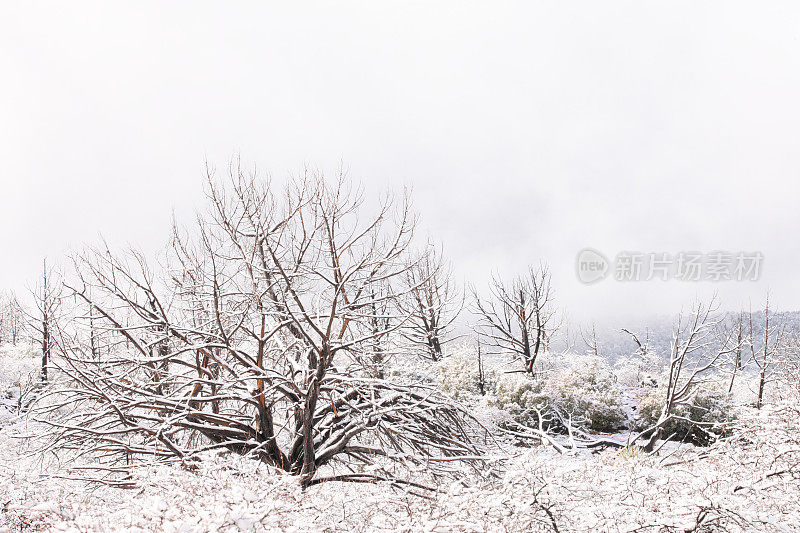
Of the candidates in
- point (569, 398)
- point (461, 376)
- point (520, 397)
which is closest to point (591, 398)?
point (569, 398)

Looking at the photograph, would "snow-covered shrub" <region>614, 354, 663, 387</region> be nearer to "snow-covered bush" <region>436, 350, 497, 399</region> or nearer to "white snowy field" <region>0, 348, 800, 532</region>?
"snow-covered bush" <region>436, 350, 497, 399</region>

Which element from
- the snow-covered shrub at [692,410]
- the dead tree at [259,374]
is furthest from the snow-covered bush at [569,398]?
the dead tree at [259,374]

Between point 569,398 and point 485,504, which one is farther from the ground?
point 485,504

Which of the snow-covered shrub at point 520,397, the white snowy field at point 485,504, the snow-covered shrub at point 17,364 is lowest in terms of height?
the snow-covered shrub at point 17,364

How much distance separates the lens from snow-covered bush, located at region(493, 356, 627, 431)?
12.7m

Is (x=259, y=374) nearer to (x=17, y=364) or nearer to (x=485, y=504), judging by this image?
(x=485, y=504)

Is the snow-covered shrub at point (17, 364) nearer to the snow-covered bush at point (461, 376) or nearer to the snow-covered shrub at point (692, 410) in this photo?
the snow-covered bush at point (461, 376)

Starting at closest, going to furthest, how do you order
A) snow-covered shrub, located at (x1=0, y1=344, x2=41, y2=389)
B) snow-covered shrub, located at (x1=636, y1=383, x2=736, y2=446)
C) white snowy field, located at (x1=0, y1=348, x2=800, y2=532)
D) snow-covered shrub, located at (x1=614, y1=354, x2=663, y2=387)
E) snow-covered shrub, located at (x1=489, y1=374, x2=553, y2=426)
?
white snowy field, located at (x1=0, y1=348, x2=800, y2=532) < snow-covered shrub, located at (x1=636, y1=383, x2=736, y2=446) < snow-covered shrub, located at (x1=489, y1=374, x2=553, y2=426) < snow-covered shrub, located at (x1=614, y1=354, x2=663, y2=387) < snow-covered shrub, located at (x1=0, y1=344, x2=41, y2=389)

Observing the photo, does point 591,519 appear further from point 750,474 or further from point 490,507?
point 750,474

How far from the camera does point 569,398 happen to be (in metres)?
13.0

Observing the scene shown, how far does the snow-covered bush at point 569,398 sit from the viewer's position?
41.7 ft

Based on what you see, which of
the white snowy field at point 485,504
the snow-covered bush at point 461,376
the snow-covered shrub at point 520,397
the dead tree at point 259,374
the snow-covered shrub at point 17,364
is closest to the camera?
the white snowy field at point 485,504

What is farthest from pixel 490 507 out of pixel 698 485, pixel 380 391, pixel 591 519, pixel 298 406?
pixel 380 391

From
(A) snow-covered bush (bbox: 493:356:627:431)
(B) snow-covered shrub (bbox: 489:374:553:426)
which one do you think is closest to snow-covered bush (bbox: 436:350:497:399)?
(B) snow-covered shrub (bbox: 489:374:553:426)
